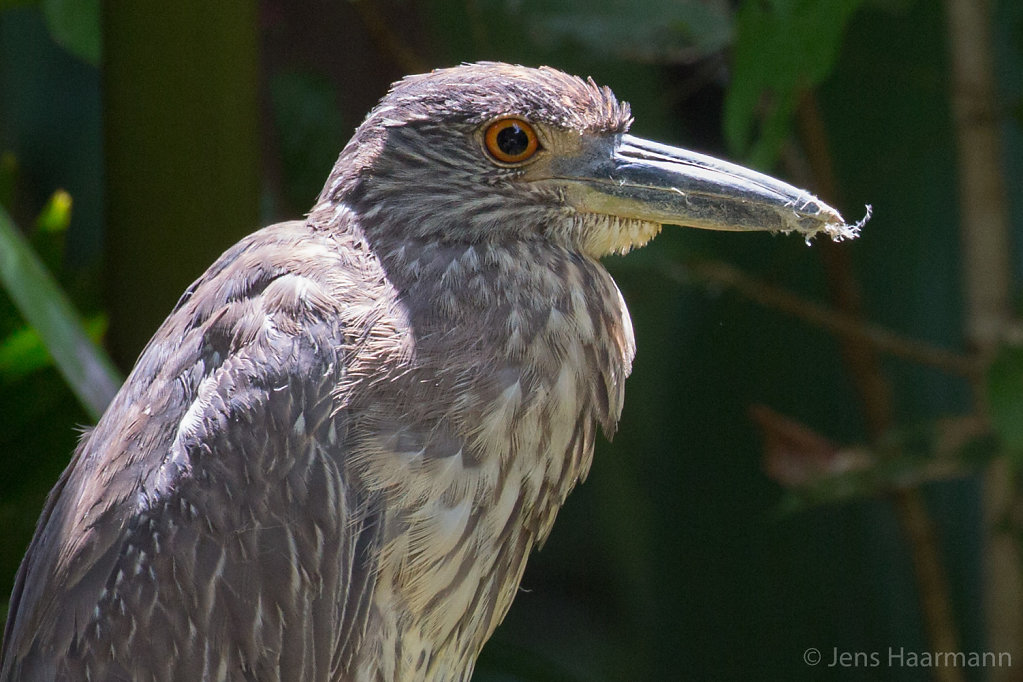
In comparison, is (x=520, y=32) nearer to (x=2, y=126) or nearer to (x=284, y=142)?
(x=284, y=142)

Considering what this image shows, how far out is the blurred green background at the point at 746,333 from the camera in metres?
2.79

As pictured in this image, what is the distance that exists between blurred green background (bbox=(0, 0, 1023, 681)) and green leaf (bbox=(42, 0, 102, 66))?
42 centimetres

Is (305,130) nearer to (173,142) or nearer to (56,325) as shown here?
(173,142)

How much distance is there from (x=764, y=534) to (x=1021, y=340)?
143cm

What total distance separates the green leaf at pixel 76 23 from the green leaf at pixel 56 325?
0.48m

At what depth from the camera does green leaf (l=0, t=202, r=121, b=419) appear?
1680 millimetres

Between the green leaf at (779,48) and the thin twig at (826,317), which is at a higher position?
the green leaf at (779,48)

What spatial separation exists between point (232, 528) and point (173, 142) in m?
0.78

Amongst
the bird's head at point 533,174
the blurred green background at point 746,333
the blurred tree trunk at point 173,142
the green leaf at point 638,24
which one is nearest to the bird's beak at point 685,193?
the bird's head at point 533,174

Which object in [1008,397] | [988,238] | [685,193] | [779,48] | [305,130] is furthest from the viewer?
[305,130]

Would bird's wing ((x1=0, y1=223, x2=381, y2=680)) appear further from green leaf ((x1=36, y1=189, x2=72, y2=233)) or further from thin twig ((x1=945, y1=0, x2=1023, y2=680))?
thin twig ((x1=945, y1=0, x2=1023, y2=680))

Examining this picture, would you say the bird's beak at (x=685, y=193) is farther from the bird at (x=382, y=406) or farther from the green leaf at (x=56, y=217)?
the green leaf at (x=56, y=217)

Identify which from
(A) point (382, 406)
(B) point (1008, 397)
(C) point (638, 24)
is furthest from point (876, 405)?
(A) point (382, 406)

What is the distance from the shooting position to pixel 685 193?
1664 mm
